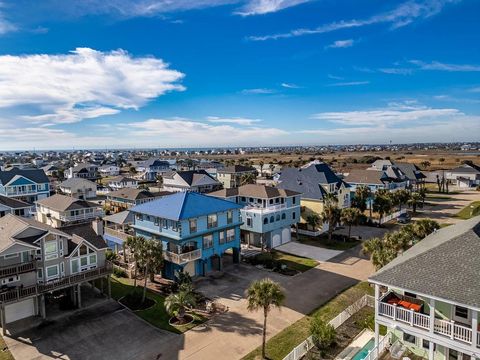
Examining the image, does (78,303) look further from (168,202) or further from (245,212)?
(245,212)

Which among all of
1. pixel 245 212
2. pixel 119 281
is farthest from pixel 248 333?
pixel 245 212

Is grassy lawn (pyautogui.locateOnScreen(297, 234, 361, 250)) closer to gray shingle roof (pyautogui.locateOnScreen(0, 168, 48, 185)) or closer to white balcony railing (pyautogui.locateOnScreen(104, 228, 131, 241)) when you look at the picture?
white balcony railing (pyautogui.locateOnScreen(104, 228, 131, 241))

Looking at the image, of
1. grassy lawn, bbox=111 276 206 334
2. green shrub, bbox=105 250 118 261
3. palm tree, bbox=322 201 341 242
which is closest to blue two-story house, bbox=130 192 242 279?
green shrub, bbox=105 250 118 261

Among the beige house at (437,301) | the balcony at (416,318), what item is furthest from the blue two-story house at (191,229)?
the beige house at (437,301)

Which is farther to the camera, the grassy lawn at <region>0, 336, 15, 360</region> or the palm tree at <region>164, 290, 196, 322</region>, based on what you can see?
the palm tree at <region>164, 290, 196, 322</region>

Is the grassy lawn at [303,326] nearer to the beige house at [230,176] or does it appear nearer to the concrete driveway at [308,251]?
the concrete driveway at [308,251]

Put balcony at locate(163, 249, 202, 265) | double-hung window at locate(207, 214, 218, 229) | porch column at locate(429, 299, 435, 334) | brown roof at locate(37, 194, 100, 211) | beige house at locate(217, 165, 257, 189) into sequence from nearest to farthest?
porch column at locate(429, 299, 435, 334)
balcony at locate(163, 249, 202, 265)
double-hung window at locate(207, 214, 218, 229)
brown roof at locate(37, 194, 100, 211)
beige house at locate(217, 165, 257, 189)
